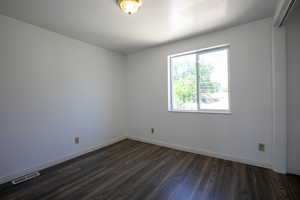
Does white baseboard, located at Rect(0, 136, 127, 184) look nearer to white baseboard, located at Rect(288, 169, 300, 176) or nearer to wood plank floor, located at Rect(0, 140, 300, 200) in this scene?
wood plank floor, located at Rect(0, 140, 300, 200)

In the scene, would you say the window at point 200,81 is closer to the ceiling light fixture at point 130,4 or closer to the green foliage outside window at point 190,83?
the green foliage outside window at point 190,83

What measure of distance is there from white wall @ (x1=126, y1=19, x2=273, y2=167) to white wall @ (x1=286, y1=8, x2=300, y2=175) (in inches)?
8.5

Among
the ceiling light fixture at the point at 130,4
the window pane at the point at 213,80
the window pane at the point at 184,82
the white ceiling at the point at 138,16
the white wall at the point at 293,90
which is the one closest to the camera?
the ceiling light fixture at the point at 130,4

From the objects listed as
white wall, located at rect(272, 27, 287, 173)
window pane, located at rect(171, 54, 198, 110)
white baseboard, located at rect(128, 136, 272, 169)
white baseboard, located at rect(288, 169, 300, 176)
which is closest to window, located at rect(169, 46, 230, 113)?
window pane, located at rect(171, 54, 198, 110)

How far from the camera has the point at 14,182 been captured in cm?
200

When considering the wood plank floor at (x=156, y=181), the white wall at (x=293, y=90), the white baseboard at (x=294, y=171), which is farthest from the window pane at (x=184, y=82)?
the white baseboard at (x=294, y=171)

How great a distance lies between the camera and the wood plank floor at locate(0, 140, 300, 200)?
1.71m

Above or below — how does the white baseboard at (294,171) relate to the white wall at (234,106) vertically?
below

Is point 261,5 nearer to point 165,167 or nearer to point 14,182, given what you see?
point 165,167

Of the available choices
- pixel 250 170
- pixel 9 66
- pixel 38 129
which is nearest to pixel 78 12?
→ pixel 9 66

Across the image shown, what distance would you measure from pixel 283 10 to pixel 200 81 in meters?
1.51

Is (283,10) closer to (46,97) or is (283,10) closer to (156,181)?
(156,181)

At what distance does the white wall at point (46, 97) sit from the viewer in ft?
6.71

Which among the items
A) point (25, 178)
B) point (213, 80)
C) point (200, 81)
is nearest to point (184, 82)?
point (200, 81)
